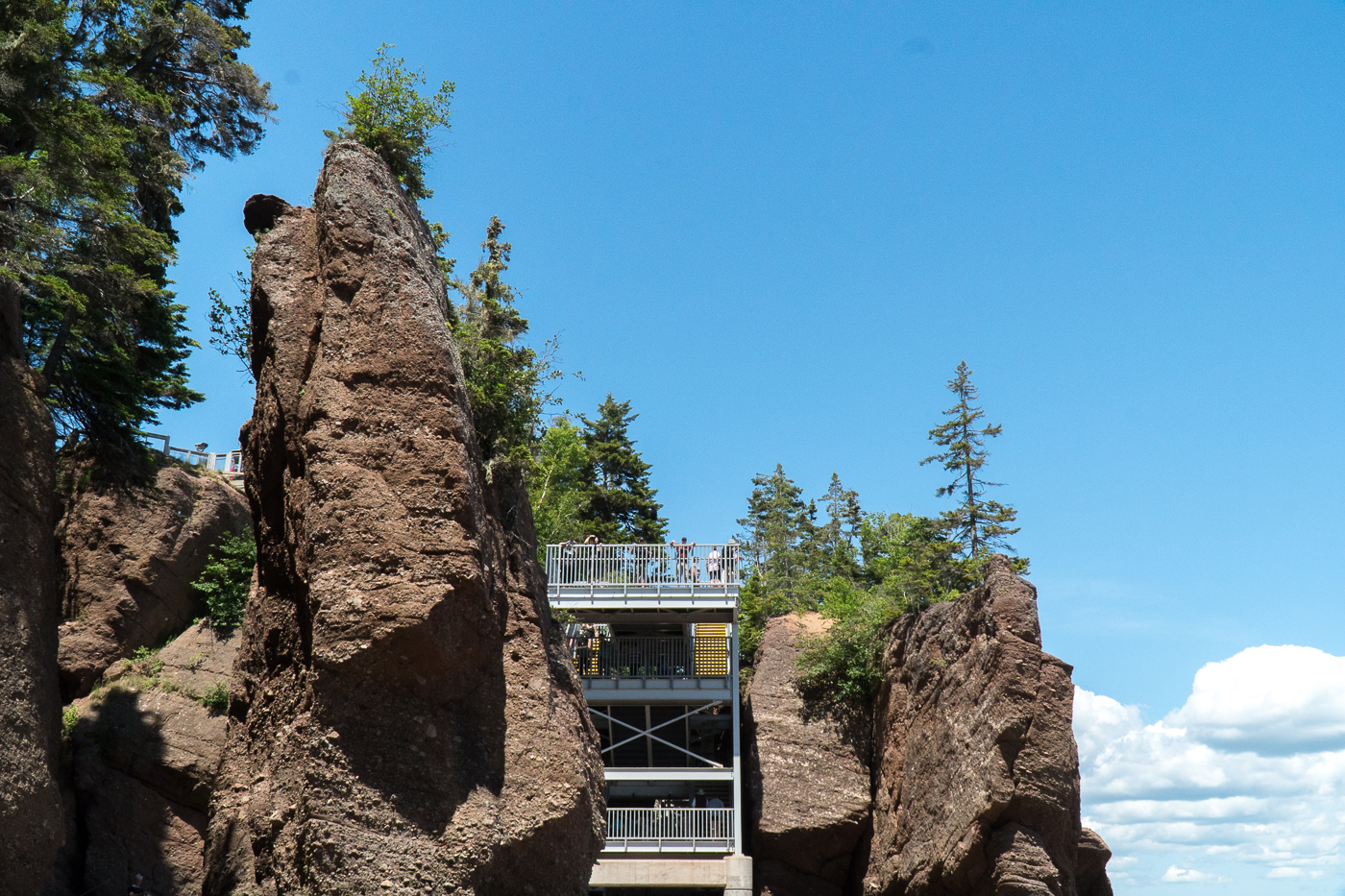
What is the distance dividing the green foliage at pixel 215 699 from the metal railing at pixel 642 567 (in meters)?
7.60

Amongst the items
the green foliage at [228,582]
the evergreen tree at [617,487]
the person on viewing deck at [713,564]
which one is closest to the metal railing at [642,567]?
the person on viewing deck at [713,564]

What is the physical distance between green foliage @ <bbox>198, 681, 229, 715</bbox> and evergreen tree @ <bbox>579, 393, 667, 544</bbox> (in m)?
23.0

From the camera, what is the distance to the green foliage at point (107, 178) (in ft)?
51.2

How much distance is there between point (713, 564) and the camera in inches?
976

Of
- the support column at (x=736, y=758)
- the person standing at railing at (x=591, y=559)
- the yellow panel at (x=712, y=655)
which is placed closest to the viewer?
the support column at (x=736, y=758)

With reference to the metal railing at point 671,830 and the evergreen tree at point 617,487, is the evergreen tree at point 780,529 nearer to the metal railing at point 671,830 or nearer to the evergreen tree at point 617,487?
the evergreen tree at point 617,487

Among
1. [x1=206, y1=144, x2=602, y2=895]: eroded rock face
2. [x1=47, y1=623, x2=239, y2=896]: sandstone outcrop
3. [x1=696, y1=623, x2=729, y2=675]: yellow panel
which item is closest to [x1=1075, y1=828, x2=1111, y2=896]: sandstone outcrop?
[x1=696, y1=623, x2=729, y2=675]: yellow panel

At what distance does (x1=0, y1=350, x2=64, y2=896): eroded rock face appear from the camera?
1234 cm

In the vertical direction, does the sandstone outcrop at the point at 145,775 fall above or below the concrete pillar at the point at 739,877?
above

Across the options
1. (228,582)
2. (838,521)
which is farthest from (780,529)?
(228,582)

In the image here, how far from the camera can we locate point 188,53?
2325 centimetres

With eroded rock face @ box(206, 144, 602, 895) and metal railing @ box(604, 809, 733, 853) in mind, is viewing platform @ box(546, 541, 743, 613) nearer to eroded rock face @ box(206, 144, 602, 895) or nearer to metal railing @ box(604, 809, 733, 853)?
metal railing @ box(604, 809, 733, 853)

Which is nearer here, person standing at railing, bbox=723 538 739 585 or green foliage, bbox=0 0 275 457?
green foliage, bbox=0 0 275 457

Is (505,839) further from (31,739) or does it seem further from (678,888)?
(678,888)
